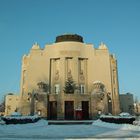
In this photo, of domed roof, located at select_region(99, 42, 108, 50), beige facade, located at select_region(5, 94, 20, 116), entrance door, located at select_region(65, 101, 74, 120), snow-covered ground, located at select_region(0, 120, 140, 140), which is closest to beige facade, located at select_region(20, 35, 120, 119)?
domed roof, located at select_region(99, 42, 108, 50)

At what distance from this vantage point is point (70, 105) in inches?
1599

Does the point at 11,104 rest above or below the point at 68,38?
below

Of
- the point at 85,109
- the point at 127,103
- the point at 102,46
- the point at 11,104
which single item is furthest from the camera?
the point at 11,104

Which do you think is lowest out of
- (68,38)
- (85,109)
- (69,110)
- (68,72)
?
(69,110)

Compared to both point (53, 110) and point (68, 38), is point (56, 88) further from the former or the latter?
point (68, 38)

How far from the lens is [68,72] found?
4466cm

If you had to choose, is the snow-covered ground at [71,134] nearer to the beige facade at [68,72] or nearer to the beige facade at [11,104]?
the beige facade at [68,72]

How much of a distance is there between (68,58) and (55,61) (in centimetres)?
272

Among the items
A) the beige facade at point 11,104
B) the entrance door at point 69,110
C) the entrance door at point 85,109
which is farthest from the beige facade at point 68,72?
the beige facade at point 11,104

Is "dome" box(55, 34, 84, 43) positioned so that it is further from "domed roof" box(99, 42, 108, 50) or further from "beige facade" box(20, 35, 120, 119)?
"domed roof" box(99, 42, 108, 50)

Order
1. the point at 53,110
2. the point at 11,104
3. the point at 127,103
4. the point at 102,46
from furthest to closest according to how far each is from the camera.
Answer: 1. the point at 11,104
2. the point at 127,103
3. the point at 102,46
4. the point at 53,110

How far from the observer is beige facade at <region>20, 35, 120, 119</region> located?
4306 cm

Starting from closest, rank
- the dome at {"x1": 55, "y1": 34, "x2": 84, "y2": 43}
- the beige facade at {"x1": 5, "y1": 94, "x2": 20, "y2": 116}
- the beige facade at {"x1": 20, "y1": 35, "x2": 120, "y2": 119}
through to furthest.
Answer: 1. the beige facade at {"x1": 20, "y1": 35, "x2": 120, "y2": 119}
2. the dome at {"x1": 55, "y1": 34, "x2": 84, "y2": 43}
3. the beige facade at {"x1": 5, "y1": 94, "x2": 20, "y2": 116}

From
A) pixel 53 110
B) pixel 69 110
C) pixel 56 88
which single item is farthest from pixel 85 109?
pixel 56 88
